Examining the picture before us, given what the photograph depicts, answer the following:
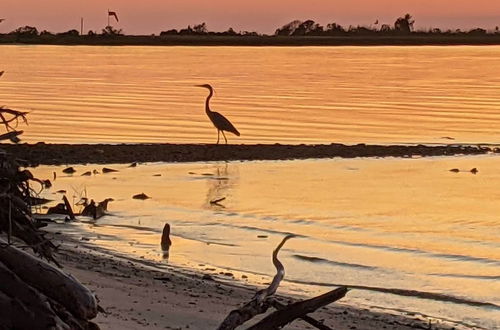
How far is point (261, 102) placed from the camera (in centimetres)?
4050

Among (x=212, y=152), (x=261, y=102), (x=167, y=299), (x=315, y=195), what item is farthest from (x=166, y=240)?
(x=261, y=102)

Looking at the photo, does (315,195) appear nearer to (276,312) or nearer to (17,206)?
(17,206)

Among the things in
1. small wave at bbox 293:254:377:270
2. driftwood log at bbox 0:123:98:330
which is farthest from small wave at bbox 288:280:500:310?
driftwood log at bbox 0:123:98:330

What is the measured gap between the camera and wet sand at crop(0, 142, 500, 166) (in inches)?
834

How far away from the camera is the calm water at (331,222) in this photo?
11.9 meters

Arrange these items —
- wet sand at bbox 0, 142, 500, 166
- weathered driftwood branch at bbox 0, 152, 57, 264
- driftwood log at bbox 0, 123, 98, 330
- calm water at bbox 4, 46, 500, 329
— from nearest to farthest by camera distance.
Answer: driftwood log at bbox 0, 123, 98, 330, weathered driftwood branch at bbox 0, 152, 57, 264, calm water at bbox 4, 46, 500, 329, wet sand at bbox 0, 142, 500, 166

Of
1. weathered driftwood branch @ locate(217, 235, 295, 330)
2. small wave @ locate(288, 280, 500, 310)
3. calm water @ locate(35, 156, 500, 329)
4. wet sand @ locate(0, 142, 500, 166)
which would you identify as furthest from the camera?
wet sand @ locate(0, 142, 500, 166)

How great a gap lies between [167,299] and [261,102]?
31334 mm

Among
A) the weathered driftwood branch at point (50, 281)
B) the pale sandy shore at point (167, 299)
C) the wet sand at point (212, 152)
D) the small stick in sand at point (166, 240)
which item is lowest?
the wet sand at point (212, 152)

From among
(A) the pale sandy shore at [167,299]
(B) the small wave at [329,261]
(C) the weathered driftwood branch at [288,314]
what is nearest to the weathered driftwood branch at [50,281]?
(C) the weathered driftwood branch at [288,314]

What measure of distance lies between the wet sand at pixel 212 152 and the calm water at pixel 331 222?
575mm

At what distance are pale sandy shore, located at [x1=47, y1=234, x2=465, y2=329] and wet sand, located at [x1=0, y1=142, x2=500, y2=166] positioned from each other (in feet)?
29.8

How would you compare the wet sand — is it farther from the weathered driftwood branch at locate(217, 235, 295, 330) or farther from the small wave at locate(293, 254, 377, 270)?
the weathered driftwood branch at locate(217, 235, 295, 330)

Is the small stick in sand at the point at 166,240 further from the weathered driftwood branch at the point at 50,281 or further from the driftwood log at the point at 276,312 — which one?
the weathered driftwood branch at the point at 50,281
